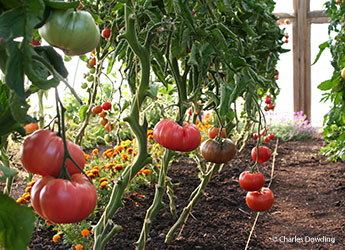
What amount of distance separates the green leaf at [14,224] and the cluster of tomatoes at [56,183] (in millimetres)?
41

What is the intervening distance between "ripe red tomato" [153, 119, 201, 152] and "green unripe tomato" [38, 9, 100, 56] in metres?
0.46

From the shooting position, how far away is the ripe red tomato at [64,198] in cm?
49

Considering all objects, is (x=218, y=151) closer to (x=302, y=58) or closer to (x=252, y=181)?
(x=252, y=181)

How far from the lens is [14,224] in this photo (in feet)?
1.54

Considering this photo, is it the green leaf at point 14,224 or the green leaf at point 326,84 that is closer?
the green leaf at point 14,224

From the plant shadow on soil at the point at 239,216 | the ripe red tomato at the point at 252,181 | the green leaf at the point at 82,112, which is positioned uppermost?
the green leaf at the point at 82,112

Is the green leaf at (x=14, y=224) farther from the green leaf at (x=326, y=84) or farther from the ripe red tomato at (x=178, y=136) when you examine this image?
the green leaf at (x=326, y=84)

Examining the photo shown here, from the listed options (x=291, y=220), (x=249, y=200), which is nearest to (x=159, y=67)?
(x=249, y=200)

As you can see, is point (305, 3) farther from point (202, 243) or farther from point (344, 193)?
point (202, 243)

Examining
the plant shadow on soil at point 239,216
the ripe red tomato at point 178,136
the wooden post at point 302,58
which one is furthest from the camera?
the wooden post at point 302,58

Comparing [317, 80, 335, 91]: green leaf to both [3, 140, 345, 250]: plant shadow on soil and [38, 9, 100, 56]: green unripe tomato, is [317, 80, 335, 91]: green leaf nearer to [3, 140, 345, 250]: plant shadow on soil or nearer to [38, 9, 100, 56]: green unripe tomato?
[3, 140, 345, 250]: plant shadow on soil

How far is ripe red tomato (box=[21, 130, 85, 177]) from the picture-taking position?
1.61 feet

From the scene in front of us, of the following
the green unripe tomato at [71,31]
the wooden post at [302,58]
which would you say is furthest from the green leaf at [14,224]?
the wooden post at [302,58]

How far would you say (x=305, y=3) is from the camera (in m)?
5.34
